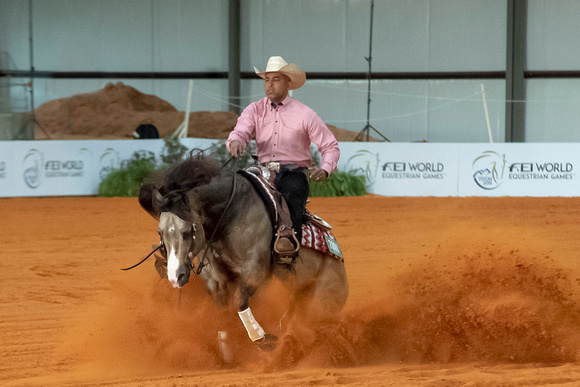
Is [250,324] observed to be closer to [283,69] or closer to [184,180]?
[184,180]

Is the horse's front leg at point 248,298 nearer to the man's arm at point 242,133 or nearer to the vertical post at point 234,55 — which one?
the man's arm at point 242,133

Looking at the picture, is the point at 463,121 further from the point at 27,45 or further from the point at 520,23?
the point at 27,45

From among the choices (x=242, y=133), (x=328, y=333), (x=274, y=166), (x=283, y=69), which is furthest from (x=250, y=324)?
(x=283, y=69)

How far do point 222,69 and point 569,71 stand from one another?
1210 centimetres

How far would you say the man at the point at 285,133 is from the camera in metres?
5.30

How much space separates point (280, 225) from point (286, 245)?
7.1 inches

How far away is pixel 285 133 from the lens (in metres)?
5.39

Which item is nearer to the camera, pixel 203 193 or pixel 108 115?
pixel 203 193

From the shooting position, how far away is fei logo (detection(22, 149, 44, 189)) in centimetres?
1675

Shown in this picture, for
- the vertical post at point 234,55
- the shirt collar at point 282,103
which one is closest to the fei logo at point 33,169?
the vertical post at point 234,55

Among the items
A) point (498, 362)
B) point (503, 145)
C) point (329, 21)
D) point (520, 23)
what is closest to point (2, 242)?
point (498, 362)

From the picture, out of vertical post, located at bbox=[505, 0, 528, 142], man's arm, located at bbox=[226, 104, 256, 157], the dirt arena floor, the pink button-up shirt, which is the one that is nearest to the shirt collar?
the pink button-up shirt

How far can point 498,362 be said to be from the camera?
4969 mm

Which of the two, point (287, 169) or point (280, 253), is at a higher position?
point (287, 169)
